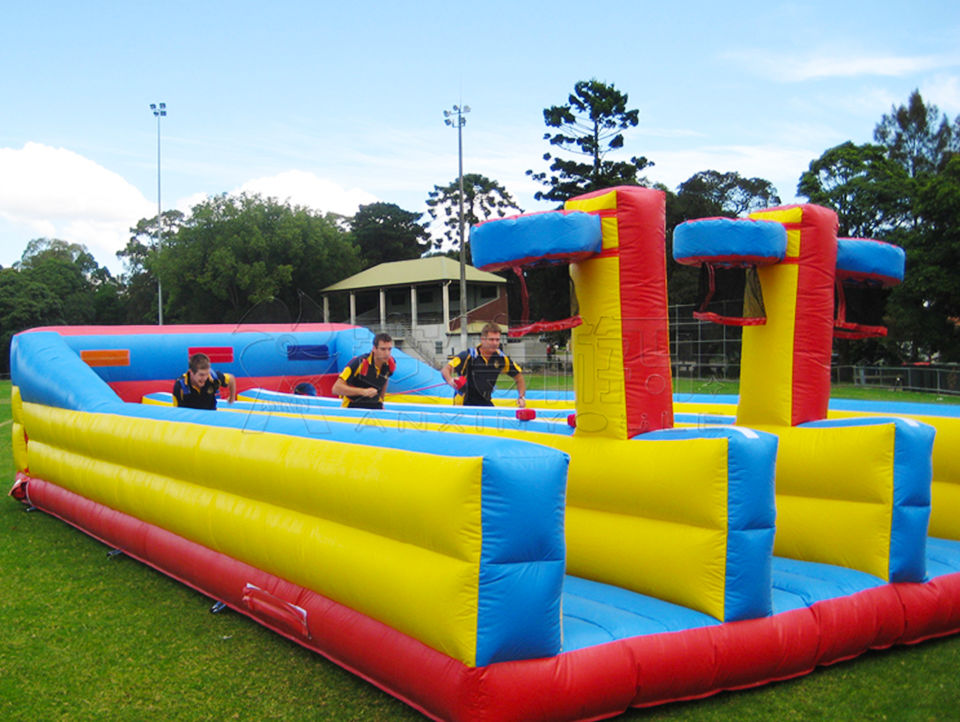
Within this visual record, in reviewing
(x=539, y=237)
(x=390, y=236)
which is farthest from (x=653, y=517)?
(x=390, y=236)

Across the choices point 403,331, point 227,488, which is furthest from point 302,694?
point 403,331

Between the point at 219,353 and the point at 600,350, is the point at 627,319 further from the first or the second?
the point at 219,353

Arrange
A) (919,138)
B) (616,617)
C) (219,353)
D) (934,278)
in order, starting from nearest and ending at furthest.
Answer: (616,617), (219,353), (934,278), (919,138)

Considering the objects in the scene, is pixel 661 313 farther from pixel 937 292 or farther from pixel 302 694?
pixel 937 292

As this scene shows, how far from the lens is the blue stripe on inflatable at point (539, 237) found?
3.38 m

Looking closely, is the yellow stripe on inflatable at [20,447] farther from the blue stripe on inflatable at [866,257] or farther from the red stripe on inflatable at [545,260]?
the blue stripe on inflatable at [866,257]

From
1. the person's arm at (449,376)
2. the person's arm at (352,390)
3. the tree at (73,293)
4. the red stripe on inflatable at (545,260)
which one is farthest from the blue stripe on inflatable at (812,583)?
the tree at (73,293)

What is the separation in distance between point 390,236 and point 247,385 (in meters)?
39.4

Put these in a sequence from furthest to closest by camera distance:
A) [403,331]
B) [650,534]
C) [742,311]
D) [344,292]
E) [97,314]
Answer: [97,314] < [344,292] < [403,331] < [742,311] < [650,534]

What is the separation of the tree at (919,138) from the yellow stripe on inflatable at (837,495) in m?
34.4

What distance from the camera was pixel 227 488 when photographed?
4.16 m

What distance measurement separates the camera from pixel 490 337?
5.66 metres

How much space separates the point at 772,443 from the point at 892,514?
31.2 inches

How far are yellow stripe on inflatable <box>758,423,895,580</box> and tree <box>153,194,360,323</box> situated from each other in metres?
34.1
